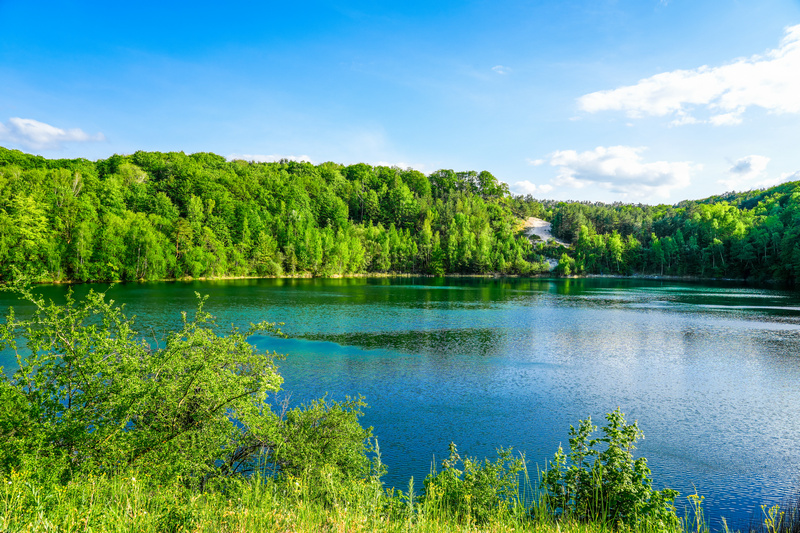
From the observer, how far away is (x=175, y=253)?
272ft

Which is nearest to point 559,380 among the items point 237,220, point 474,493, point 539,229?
point 474,493

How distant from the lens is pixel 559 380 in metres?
22.0

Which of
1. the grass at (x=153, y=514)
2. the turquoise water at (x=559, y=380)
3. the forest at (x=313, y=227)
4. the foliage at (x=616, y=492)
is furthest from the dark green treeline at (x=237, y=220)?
the foliage at (x=616, y=492)

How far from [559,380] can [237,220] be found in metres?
100

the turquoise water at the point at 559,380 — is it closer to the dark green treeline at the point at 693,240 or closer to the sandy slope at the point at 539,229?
the dark green treeline at the point at 693,240

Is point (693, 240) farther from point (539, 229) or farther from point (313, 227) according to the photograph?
point (313, 227)

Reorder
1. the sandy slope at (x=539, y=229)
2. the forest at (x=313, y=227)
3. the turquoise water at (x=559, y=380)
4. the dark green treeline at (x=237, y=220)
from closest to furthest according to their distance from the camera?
the turquoise water at (x=559, y=380) < the dark green treeline at (x=237, y=220) < the forest at (x=313, y=227) < the sandy slope at (x=539, y=229)

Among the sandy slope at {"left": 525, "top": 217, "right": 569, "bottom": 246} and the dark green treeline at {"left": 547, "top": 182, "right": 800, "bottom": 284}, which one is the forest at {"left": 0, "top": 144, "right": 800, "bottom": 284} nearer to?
the dark green treeline at {"left": 547, "top": 182, "right": 800, "bottom": 284}

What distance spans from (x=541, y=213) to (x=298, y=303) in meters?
150

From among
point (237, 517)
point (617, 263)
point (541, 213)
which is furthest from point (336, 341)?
point (541, 213)

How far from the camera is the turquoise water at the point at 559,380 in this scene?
523 inches

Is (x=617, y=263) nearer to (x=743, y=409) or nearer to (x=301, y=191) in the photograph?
(x=301, y=191)

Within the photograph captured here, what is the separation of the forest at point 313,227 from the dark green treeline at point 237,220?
315 mm

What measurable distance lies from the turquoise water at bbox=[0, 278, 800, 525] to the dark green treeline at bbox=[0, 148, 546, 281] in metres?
25.1
